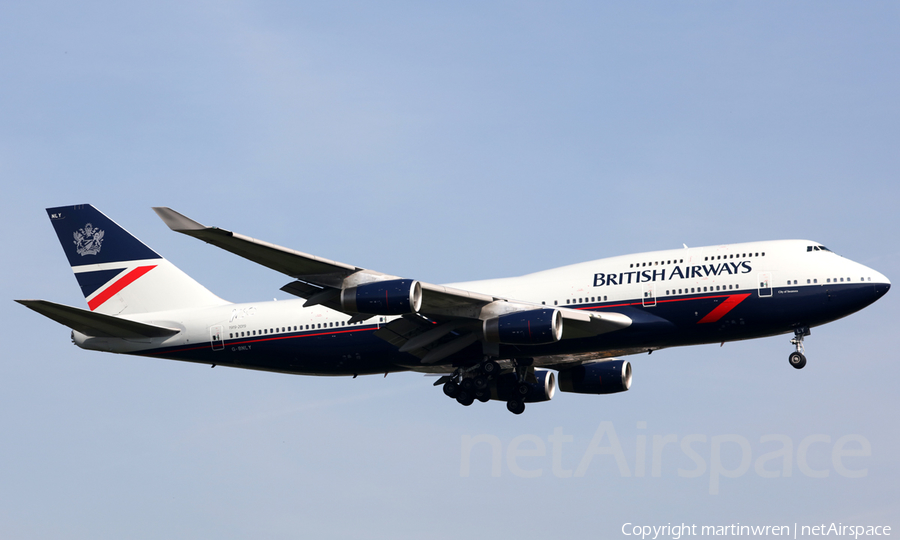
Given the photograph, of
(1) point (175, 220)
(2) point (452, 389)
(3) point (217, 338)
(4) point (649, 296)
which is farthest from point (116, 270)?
(4) point (649, 296)

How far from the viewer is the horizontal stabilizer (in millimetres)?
37000

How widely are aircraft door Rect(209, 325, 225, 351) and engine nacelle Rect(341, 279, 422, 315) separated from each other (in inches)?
377

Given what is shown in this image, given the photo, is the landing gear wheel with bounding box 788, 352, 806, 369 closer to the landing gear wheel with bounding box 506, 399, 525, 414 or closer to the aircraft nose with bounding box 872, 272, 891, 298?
the aircraft nose with bounding box 872, 272, 891, 298

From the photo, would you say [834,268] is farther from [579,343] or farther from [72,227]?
[72,227]

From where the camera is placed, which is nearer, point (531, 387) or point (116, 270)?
point (531, 387)

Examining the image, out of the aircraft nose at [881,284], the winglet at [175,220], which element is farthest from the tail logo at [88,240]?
the aircraft nose at [881,284]

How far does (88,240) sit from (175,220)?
16418 mm

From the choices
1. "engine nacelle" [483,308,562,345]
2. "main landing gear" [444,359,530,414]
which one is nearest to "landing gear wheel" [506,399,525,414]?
"main landing gear" [444,359,530,414]

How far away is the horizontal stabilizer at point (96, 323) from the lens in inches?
1457

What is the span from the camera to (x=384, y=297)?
3303 cm

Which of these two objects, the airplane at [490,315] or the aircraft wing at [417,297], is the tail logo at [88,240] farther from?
the aircraft wing at [417,297]

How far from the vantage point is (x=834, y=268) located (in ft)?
118

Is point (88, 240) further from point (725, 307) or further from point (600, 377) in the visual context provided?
point (725, 307)

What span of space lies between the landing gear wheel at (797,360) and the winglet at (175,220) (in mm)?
20844
